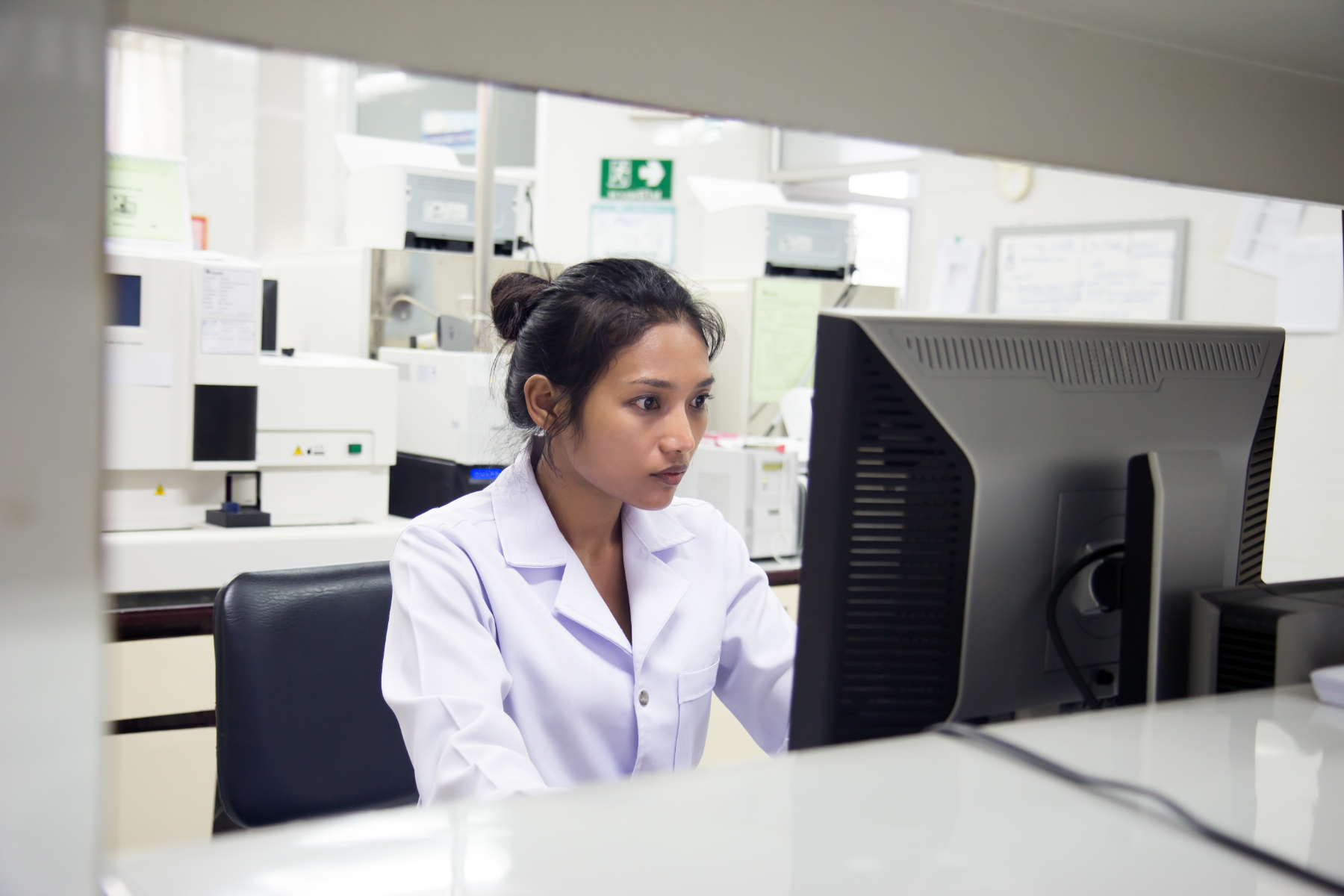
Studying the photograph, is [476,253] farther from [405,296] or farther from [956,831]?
[956,831]

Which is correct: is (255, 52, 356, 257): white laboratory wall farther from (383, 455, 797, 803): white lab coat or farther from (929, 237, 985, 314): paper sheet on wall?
(383, 455, 797, 803): white lab coat

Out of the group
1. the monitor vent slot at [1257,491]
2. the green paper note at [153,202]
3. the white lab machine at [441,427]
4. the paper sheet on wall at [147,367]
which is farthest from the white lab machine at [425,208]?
the monitor vent slot at [1257,491]

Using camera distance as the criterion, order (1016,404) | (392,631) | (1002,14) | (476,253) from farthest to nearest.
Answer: (476,253), (392,631), (1016,404), (1002,14)

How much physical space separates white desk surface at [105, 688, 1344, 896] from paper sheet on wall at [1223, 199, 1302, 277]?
10.7 ft

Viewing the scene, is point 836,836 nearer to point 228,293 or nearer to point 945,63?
point 945,63

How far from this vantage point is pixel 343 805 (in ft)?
4.20

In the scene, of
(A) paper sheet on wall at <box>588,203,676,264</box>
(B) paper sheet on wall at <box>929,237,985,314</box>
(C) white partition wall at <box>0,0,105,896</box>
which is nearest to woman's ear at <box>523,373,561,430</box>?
(C) white partition wall at <box>0,0,105,896</box>

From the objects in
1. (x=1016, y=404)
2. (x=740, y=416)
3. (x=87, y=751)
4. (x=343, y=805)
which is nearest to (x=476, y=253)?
(x=740, y=416)

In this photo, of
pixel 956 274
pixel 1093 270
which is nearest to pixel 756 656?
pixel 1093 270

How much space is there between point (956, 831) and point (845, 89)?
0.38 metres

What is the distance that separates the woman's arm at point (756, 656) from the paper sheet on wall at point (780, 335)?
1.98 m

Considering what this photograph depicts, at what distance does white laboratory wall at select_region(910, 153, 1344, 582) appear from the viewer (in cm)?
341

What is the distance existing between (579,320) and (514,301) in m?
0.13

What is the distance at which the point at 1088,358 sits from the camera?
0.80 metres
